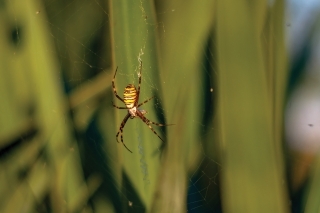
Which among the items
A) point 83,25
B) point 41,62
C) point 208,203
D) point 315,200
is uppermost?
point 83,25

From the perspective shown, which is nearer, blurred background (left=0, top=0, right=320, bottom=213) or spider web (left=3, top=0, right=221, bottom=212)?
blurred background (left=0, top=0, right=320, bottom=213)

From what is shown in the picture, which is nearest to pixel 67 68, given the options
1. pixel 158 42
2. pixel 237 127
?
pixel 158 42

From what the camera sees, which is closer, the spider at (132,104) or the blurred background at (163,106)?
the blurred background at (163,106)

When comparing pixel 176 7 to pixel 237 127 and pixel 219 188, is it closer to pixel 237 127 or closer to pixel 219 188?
pixel 237 127

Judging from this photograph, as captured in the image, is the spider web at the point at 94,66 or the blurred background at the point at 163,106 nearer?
the blurred background at the point at 163,106

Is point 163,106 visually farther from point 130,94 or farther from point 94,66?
point 94,66

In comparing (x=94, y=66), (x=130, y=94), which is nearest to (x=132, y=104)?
(x=130, y=94)
